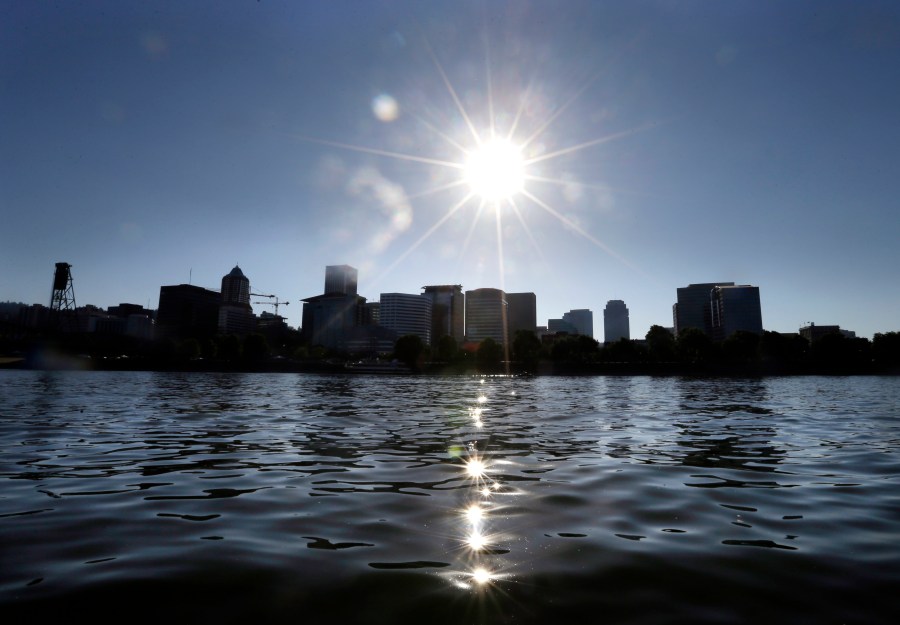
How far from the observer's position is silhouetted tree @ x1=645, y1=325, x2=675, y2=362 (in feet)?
593

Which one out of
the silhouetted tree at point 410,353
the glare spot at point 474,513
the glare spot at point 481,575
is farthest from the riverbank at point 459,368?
the glare spot at point 481,575

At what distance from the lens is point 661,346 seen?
18275cm

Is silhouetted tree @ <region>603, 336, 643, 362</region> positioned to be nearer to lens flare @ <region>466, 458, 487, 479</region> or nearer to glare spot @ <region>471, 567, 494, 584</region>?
lens flare @ <region>466, 458, 487, 479</region>

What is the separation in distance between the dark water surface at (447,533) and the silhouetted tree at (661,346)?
A: 178289 millimetres

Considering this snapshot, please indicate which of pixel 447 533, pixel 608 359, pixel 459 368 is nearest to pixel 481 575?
pixel 447 533

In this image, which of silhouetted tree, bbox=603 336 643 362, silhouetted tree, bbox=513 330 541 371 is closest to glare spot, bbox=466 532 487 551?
silhouetted tree, bbox=513 330 541 371

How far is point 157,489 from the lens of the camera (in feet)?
31.9

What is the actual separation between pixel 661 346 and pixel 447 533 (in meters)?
193

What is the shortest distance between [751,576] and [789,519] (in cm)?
306

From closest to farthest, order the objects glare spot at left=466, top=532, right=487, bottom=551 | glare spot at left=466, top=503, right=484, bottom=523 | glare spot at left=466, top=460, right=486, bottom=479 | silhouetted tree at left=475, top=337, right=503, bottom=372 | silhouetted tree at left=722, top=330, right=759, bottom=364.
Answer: glare spot at left=466, top=532, right=487, bottom=551
glare spot at left=466, top=503, right=484, bottom=523
glare spot at left=466, top=460, right=486, bottom=479
silhouetted tree at left=722, top=330, right=759, bottom=364
silhouetted tree at left=475, top=337, right=503, bottom=372

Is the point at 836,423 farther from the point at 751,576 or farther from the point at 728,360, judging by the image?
the point at 728,360

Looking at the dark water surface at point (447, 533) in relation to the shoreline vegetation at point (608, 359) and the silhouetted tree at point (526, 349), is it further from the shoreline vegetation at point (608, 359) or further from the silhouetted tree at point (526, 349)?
the silhouetted tree at point (526, 349)

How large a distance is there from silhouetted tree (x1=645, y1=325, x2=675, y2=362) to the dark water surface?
17829cm

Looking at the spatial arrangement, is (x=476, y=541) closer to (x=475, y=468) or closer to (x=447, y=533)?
(x=447, y=533)
